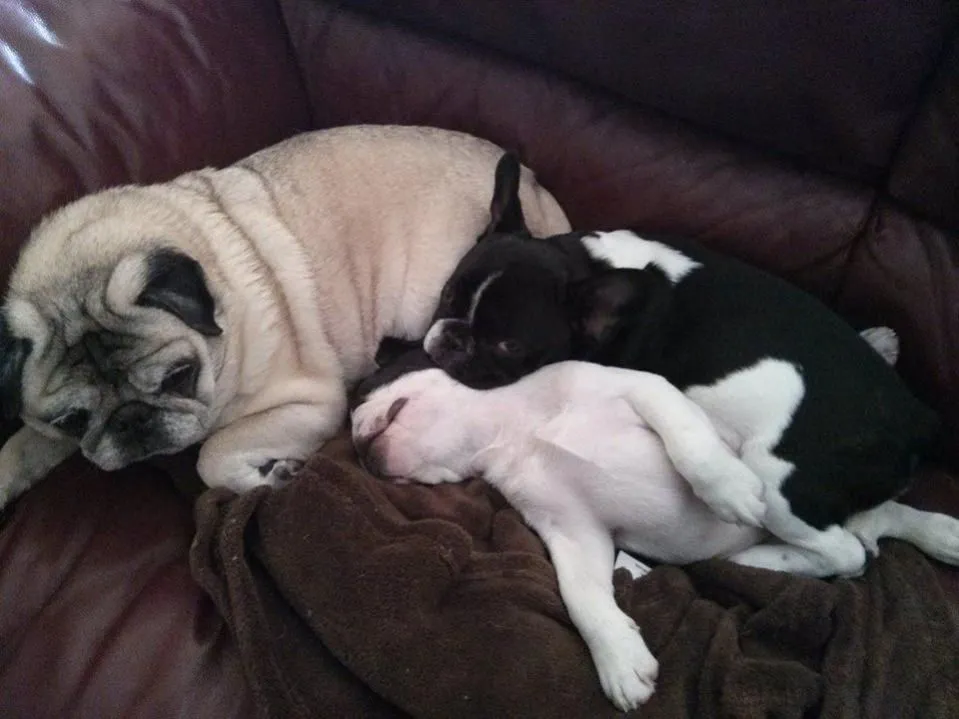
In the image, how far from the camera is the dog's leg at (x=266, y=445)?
1.52m

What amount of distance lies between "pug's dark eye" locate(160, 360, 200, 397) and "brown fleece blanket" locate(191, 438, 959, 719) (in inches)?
8.0

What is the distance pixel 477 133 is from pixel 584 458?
0.82m

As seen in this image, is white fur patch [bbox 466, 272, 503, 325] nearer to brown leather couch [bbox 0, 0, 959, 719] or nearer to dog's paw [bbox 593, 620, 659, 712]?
brown leather couch [bbox 0, 0, 959, 719]

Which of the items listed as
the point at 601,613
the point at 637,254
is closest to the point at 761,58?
the point at 637,254

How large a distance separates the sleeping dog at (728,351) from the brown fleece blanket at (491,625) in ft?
0.44

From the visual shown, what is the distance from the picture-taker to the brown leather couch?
1.27m

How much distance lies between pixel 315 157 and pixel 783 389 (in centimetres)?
106

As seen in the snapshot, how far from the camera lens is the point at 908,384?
1.59 meters

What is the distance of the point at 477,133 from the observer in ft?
6.11

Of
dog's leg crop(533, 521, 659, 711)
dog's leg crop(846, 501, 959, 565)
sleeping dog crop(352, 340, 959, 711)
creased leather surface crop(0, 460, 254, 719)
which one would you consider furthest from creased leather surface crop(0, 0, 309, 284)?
dog's leg crop(846, 501, 959, 565)

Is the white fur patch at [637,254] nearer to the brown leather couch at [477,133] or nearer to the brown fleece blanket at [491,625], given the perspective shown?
the brown leather couch at [477,133]

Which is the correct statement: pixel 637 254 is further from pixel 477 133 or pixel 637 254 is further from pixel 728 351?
pixel 477 133

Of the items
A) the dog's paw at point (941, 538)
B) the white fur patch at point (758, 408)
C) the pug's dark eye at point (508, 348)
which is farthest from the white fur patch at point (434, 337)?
the dog's paw at point (941, 538)

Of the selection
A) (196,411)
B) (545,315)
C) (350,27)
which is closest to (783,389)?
(545,315)
